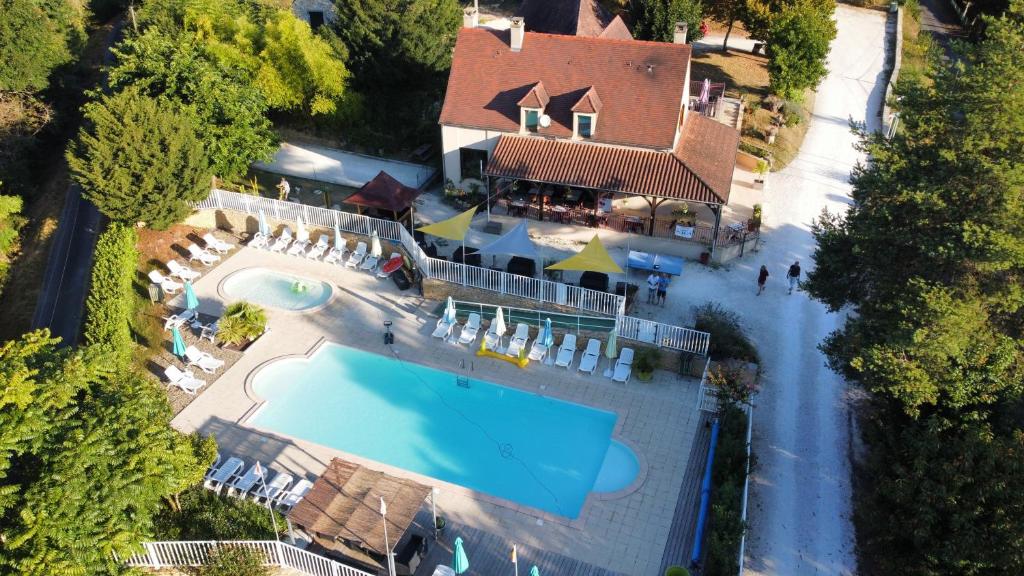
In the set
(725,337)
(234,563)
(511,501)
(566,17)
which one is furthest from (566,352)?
(566,17)

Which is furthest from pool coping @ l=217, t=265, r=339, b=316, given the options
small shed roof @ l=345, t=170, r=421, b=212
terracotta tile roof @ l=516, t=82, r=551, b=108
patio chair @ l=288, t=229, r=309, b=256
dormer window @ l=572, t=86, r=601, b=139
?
dormer window @ l=572, t=86, r=601, b=139

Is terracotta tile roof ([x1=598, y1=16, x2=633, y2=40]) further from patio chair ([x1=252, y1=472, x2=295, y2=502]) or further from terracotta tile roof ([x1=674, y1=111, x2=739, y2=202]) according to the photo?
patio chair ([x1=252, y1=472, x2=295, y2=502])

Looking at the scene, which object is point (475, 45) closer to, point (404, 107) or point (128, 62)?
point (404, 107)

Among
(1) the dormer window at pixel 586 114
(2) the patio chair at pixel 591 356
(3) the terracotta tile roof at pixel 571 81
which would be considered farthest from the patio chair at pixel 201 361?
(1) the dormer window at pixel 586 114

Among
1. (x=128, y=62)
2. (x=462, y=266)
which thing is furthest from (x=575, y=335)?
(x=128, y=62)

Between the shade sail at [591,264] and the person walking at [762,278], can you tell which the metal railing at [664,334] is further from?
the person walking at [762,278]
